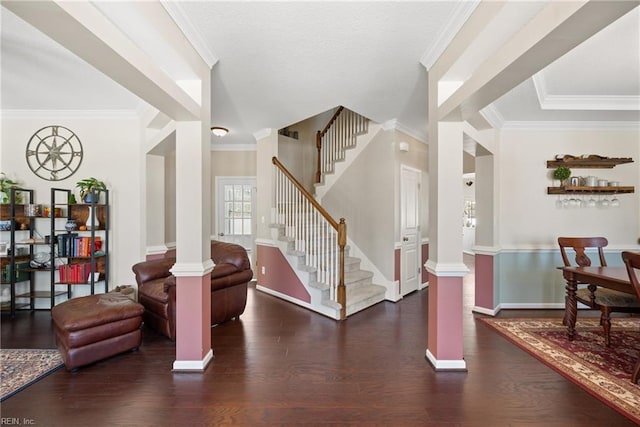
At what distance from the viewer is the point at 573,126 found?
3.91 metres

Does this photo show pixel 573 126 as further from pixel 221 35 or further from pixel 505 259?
pixel 221 35

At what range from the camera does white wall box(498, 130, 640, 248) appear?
3932 mm

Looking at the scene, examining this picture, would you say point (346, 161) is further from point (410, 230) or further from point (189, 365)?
point (189, 365)

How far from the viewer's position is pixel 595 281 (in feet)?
8.68

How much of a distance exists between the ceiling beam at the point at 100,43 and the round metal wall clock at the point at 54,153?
264 centimetres

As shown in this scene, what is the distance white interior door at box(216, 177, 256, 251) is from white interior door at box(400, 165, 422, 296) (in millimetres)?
2897

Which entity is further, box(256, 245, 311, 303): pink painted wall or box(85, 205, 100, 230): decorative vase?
box(256, 245, 311, 303): pink painted wall

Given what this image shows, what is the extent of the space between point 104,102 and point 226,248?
92.5 inches

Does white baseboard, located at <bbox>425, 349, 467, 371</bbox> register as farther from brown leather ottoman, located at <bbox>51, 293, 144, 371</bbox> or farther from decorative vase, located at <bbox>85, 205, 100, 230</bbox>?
decorative vase, located at <bbox>85, 205, 100, 230</bbox>

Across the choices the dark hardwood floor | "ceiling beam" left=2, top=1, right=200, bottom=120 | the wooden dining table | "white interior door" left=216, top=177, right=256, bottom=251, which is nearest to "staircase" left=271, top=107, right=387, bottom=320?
the dark hardwood floor

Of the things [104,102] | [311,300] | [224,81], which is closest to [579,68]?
[224,81]

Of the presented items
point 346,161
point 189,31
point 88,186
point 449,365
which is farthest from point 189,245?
point 346,161

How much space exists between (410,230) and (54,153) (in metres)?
5.29

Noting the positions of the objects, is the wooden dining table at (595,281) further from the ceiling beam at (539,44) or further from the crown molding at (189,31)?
the crown molding at (189,31)
